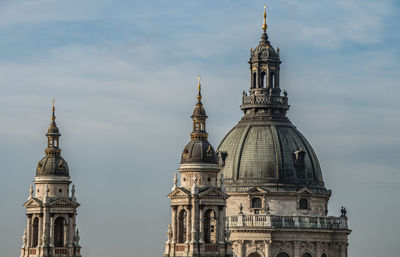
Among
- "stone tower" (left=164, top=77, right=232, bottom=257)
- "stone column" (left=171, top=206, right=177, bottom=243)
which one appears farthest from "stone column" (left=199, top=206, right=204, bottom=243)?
"stone column" (left=171, top=206, right=177, bottom=243)

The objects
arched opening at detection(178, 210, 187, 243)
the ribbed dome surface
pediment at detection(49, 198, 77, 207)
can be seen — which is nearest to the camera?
arched opening at detection(178, 210, 187, 243)

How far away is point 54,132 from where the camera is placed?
18275 centimetres

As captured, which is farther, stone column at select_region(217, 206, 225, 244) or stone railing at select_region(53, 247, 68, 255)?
stone railing at select_region(53, 247, 68, 255)

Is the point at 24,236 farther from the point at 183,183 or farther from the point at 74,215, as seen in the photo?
the point at 183,183

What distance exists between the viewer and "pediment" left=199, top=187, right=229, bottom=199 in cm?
17562

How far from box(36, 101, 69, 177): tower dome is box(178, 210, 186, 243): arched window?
43.2 ft

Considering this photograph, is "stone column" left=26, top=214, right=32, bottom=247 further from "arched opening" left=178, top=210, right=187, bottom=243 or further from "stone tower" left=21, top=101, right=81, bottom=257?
"arched opening" left=178, top=210, right=187, bottom=243

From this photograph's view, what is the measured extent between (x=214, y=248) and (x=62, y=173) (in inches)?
712

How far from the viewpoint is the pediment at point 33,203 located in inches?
7032

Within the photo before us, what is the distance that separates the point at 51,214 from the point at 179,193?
13.5m

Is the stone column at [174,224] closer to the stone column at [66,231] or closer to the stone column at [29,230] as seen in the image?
the stone column at [66,231]

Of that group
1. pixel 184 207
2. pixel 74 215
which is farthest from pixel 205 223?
pixel 74 215

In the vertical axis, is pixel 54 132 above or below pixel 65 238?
above

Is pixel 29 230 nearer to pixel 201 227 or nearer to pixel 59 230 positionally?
pixel 59 230
